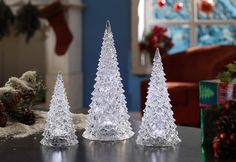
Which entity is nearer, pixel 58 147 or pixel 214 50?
pixel 58 147

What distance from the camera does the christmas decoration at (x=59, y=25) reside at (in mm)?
5105

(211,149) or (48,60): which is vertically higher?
(48,60)

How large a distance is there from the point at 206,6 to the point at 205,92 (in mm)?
3689

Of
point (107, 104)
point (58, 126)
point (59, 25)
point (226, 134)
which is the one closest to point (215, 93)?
point (226, 134)

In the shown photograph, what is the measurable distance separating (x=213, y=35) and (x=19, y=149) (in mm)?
4002

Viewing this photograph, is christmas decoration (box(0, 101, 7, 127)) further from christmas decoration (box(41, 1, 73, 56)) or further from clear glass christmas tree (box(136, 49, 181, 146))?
christmas decoration (box(41, 1, 73, 56))

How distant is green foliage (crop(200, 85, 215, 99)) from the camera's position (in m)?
1.42

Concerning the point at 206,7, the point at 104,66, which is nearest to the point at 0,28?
the point at 206,7

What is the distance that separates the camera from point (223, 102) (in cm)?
140

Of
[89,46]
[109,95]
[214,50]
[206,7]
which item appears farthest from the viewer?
[89,46]

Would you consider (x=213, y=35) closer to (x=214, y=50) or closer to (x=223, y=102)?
(x=214, y=50)

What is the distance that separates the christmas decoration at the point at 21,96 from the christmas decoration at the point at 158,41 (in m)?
3.17

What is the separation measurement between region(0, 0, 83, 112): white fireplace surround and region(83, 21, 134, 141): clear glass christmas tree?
360 cm

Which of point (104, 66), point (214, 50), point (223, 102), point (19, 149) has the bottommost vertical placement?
point (19, 149)
